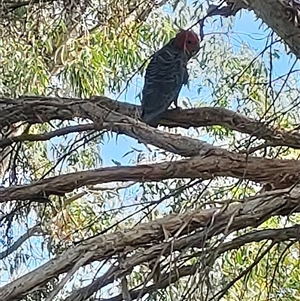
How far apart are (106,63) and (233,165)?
5.22ft

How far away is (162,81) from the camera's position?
2307 mm

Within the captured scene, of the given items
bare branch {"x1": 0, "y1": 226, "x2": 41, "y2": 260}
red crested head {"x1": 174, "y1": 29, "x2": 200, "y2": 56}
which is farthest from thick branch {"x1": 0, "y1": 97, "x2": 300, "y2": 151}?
bare branch {"x1": 0, "y1": 226, "x2": 41, "y2": 260}

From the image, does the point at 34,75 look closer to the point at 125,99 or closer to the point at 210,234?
the point at 125,99

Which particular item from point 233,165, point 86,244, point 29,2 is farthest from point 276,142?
point 29,2

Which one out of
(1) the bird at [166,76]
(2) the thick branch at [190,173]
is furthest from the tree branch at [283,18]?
(1) the bird at [166,76]

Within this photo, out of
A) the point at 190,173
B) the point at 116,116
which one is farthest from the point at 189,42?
the point at 190,173

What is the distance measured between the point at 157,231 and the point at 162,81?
937 millimetres

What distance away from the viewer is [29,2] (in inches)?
83.3

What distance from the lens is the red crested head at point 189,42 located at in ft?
7.55

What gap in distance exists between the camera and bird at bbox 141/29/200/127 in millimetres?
2166

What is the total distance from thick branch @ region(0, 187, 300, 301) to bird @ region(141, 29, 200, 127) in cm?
72

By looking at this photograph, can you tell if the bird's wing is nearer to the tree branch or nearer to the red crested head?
the red crested head

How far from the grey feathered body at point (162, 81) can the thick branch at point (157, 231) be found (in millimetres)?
707

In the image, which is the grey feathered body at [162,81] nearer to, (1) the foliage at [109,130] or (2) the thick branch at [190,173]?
(1) the foliage at [109,130]
